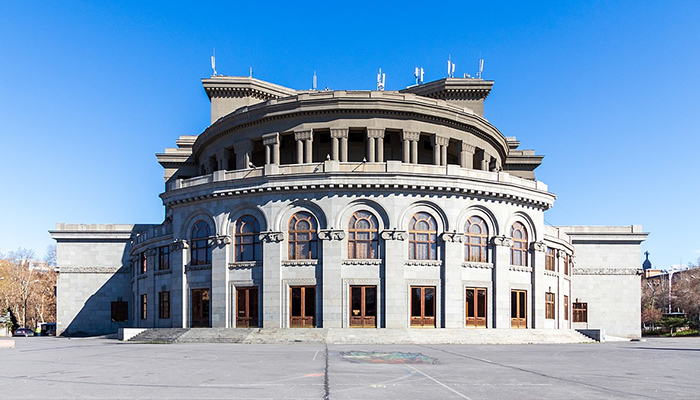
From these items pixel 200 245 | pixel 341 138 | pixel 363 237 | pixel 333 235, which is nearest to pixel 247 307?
pixel 200 245

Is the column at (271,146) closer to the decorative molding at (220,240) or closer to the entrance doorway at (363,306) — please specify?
the decorative molding at (220,240)

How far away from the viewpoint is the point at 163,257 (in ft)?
157

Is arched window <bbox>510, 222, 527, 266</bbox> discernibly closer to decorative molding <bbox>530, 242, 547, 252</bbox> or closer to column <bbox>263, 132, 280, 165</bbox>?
decorative molding <bbox>530, 242, 547, 252</bbox>

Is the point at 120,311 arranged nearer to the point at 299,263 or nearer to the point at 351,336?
the point at 299,263

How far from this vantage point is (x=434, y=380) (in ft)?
56.9

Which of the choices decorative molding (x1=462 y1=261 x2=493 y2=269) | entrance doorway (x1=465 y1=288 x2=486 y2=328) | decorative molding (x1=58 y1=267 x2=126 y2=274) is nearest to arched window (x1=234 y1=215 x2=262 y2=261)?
decorative molding (x1=462 y1=261 x2=493 y2=269)

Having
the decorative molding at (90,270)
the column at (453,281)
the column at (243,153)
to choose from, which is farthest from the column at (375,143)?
the decorative molding at (90,270)

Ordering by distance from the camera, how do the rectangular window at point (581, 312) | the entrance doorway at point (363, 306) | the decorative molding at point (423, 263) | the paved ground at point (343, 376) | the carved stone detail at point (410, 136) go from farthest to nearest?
the rectangular window at point (581, 312) → the carved stone detail at point (410, 136) → the decorative molding at point (423, 263) → the entrance doorway at point (363, 306) → the paved ground at point (343, 376)

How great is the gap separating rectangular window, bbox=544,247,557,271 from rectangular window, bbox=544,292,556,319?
2091 mm

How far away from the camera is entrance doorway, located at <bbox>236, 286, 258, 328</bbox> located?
133 ft

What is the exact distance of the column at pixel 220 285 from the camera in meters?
41.2

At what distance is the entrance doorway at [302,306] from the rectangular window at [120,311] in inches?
1076

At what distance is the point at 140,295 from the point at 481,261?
28.7 metres

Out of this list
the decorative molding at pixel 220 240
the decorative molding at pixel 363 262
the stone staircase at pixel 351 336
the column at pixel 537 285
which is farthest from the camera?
the column at pixel 537 285
